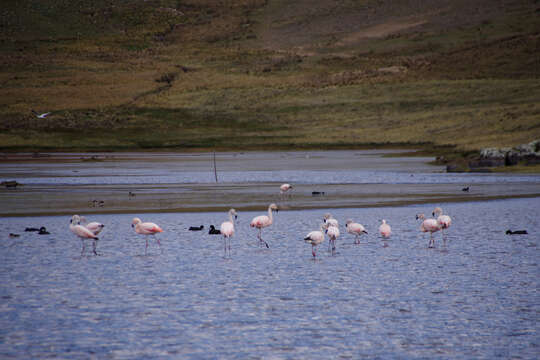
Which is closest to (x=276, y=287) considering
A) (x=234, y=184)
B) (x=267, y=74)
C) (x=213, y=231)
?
(x=213, y=231)

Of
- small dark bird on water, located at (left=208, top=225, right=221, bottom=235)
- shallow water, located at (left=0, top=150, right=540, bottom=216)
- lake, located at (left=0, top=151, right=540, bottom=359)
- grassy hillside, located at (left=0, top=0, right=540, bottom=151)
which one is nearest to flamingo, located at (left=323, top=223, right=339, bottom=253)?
lake, located at (left=0, top=151, right=540, bottom=359)

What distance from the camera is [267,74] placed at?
10738cm

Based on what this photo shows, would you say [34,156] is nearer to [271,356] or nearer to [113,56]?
[271,356]

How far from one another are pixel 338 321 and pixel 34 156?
48.9 metres

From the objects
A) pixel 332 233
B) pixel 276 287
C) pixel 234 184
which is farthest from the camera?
pixel 234 184

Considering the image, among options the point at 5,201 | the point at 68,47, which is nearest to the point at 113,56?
the point at 68,47

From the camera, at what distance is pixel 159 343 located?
9.75m

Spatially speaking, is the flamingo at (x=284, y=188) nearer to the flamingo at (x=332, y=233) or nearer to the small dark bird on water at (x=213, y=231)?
the small dark bird on water at (x=213, y=231)

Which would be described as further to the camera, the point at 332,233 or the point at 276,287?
the point at 332,233

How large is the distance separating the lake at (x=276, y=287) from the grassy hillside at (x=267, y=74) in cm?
2946

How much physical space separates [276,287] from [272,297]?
2.53 ft

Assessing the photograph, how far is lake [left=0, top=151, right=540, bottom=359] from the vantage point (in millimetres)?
9703

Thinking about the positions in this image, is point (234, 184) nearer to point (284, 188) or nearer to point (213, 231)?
point (284, 188)

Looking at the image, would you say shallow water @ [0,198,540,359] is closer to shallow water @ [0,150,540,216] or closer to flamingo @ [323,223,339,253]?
flamingo @ [323,223,339,253]
